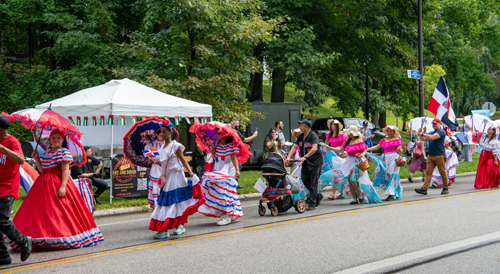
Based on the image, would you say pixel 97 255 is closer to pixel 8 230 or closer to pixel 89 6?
pixel 8 230

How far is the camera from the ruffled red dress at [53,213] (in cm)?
686

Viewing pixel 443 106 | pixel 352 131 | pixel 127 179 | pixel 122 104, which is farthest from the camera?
pixel 443 106

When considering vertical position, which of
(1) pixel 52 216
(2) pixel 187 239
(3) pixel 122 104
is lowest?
(2) pixel 187 239

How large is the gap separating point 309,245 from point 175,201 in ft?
7.47

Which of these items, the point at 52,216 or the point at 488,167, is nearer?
the point at 52,216

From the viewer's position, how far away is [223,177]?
8.98m

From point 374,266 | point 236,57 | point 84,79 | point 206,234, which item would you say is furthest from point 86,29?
point 374,266

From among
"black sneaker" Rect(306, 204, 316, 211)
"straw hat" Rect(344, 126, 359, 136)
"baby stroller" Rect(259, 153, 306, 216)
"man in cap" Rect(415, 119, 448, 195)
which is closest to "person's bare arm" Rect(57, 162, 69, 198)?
"baby stroller" Rect(259, 153, 306, 216)

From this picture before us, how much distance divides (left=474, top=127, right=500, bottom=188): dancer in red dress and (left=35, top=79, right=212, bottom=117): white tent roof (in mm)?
8121

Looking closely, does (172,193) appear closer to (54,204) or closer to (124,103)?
(54,204)

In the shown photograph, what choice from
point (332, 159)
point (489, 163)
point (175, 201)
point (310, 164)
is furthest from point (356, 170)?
point (489, 163)

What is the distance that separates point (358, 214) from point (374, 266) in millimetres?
4065

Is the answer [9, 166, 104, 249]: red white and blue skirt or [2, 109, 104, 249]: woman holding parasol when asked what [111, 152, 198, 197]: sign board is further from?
[9, 166, 104, 249]: red white and blue skirt

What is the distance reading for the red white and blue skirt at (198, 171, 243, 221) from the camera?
29.3 feet
